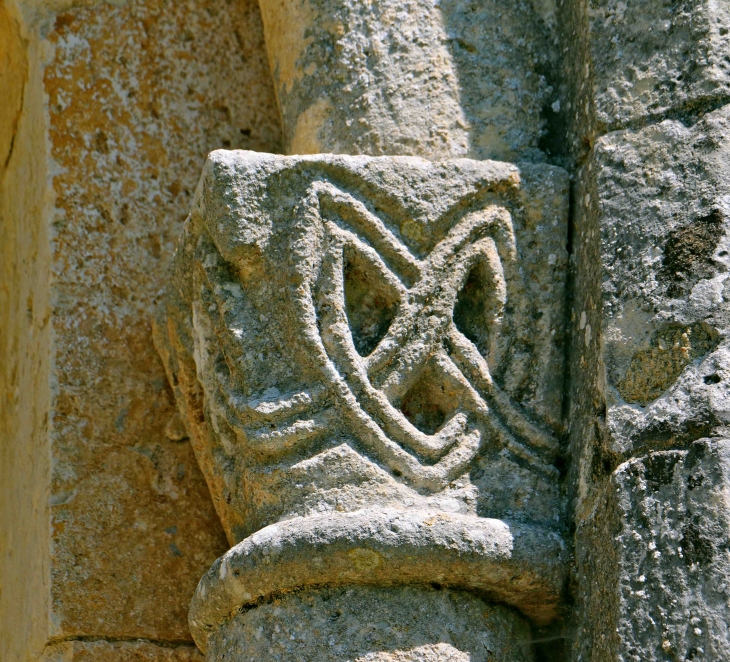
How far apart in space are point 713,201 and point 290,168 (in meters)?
0.66

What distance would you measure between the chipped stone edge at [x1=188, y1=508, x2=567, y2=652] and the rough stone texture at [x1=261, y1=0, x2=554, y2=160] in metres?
0.66

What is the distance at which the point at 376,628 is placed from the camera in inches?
70.8

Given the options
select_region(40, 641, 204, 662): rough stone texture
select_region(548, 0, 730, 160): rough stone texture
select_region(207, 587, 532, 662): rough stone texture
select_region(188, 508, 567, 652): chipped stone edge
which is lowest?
select_region(40, 641, 204, 662): rough stone texture

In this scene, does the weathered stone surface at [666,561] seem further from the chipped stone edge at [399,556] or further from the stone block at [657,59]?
the stone block at [657,59]

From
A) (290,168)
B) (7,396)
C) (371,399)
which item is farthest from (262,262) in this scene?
(7,396)

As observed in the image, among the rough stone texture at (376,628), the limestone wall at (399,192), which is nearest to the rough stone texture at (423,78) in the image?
the limestone wall at (399,192)

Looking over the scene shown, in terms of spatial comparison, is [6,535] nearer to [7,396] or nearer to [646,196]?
[7,396]

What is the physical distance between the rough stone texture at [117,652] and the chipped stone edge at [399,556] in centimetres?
41

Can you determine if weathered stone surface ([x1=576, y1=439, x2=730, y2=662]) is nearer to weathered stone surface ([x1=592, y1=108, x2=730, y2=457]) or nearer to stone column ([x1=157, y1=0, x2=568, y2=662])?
weathered stone surface ([x1=592, y1=108, x2=730, y2=457])

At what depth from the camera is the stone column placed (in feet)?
5.96

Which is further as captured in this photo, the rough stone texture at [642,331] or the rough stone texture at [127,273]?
the rough stone texture at [127,273]

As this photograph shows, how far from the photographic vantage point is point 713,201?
1.81m

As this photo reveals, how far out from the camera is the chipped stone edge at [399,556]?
1.79 metres

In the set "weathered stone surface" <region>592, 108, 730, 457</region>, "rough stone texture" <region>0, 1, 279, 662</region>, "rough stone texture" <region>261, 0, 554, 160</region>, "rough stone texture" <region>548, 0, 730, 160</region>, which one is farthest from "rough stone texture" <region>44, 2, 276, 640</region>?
"weathered stone surface" <region>592, 108, 730, 457</region>
